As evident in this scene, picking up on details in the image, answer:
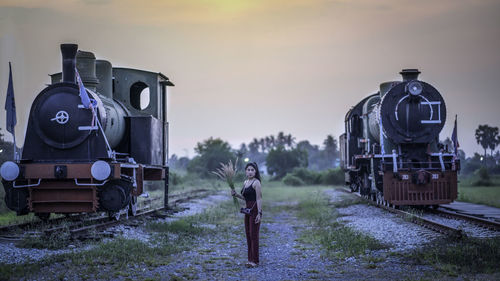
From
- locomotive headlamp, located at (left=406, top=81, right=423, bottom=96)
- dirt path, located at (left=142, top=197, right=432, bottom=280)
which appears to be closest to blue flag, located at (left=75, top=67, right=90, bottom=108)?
dirt path, located at (left=142, top=197, right=432, bottom=280)

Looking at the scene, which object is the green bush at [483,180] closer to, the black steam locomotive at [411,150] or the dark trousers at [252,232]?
Answer: the black steam locomotive at [411,150]

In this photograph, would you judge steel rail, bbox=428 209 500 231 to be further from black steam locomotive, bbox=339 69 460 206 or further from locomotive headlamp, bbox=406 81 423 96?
locomotive headlamp, bbox=406 81 423 96

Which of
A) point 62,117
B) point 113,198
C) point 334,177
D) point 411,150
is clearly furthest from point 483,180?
point 62,117

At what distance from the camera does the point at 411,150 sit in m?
16.1

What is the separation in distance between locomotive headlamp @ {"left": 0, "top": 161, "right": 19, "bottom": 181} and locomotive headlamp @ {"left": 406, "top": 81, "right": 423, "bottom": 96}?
10231 millimetres

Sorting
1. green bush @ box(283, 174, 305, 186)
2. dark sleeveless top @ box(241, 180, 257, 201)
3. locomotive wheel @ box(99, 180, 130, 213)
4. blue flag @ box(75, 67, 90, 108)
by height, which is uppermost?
blue flag @ box(75, 67, 90, 108)

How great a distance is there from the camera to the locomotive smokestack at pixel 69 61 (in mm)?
11203

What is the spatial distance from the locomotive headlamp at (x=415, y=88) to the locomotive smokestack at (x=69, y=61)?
8.93 metres

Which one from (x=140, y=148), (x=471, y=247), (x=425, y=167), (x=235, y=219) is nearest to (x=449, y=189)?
(x=425, y=167)

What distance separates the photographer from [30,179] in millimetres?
10945

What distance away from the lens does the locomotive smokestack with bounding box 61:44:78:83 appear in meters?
11.2

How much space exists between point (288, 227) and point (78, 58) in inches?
257

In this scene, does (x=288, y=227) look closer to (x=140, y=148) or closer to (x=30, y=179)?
(x=140, y=148)

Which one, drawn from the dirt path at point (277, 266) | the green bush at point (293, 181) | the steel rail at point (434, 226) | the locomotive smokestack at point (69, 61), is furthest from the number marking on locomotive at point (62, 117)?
the green bush at point (293, 181)
